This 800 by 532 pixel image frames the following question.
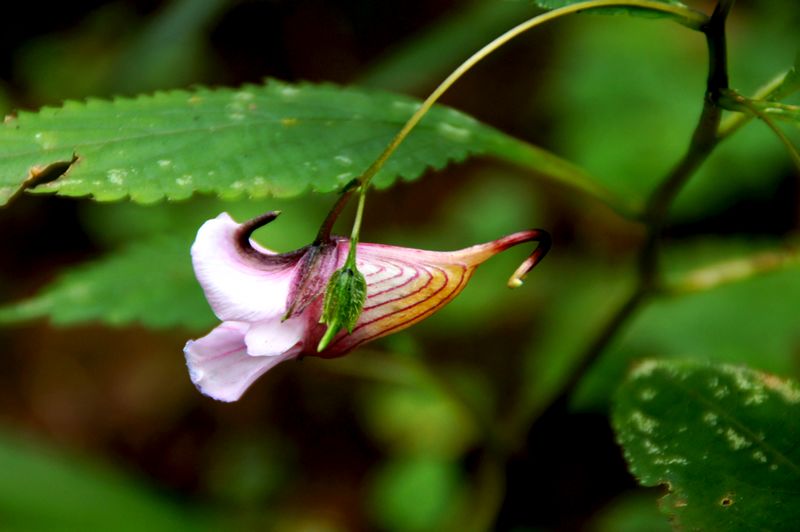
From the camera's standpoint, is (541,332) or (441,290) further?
(541,332)

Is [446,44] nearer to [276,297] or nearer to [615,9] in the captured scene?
[615,9]

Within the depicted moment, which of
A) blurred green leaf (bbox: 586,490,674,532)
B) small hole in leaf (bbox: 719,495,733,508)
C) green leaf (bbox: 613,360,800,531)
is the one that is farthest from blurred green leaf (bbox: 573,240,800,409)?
small hole in leaf (bbox: 719,495,733,508)

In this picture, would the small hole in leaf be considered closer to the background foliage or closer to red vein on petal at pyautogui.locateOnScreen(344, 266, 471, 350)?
the background foliage

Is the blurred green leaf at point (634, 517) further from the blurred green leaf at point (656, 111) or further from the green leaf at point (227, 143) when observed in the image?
the green leaf at point (227, 143)

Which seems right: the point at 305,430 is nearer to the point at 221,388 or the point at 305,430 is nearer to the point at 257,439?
the point at 257,439

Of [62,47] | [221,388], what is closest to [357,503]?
[221,388]

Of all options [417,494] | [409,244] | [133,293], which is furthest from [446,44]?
[133,293]
